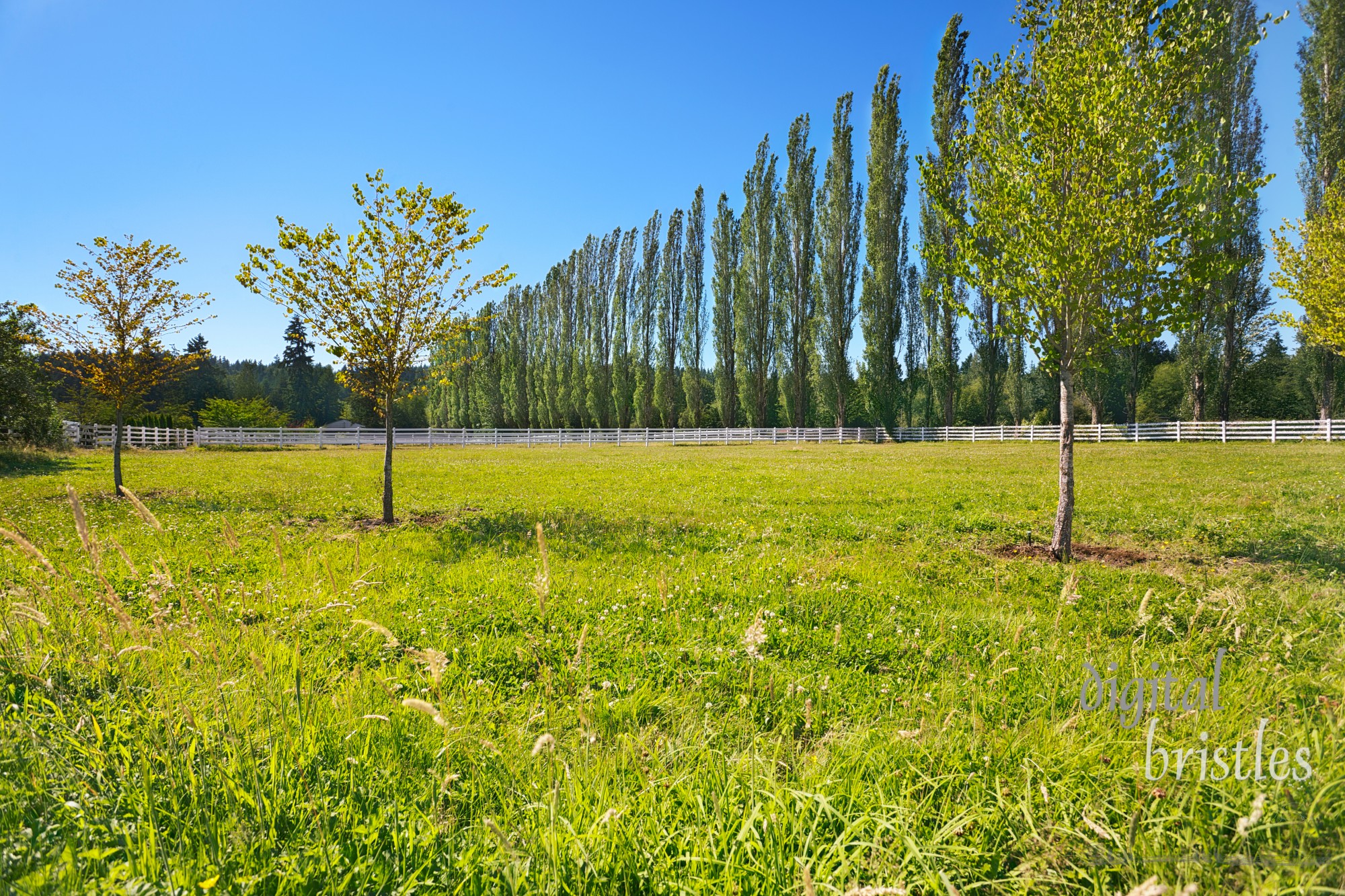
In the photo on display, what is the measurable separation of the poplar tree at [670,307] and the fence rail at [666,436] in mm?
6560

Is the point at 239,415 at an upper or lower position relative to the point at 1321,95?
lower

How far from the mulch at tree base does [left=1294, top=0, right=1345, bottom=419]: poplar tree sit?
23200 millimetres

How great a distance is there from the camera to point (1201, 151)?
6.52 m

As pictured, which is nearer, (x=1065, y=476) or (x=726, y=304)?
(x=1065, y=476)

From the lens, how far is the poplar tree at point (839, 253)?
127 ft

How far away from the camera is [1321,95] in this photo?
23016mm

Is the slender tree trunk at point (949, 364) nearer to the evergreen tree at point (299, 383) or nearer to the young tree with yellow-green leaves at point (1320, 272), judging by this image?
the young tree with yellow-green leaves at point (1320, 272)

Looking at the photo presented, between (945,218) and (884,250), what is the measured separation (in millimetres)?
33141

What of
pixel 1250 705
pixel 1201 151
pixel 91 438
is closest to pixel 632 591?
pixel 1250 705

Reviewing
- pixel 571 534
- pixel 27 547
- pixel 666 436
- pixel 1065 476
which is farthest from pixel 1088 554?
pixel 666 436

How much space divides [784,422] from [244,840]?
175 ft

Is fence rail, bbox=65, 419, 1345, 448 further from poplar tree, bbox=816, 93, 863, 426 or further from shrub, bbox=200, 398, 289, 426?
shrub, bbox=200, 398, 289, 426

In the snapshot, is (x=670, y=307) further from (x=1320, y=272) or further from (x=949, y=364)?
(x=1320, y=272)

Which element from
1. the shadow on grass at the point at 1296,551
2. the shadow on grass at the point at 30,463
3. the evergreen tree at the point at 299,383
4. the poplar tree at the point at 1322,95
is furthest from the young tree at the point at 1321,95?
the evergreen tree at the point at 299,383
